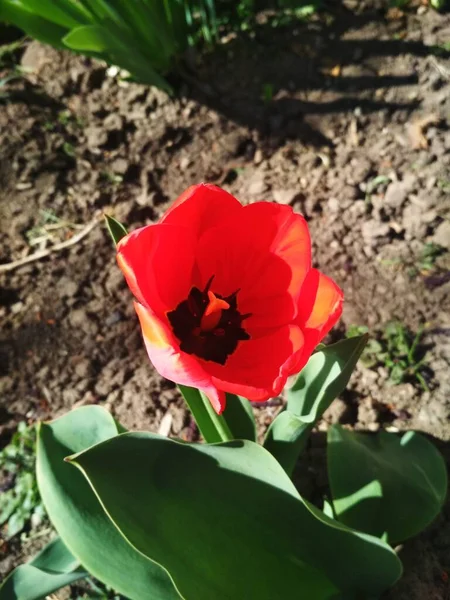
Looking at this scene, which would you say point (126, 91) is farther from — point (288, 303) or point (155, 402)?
point (288, 303)

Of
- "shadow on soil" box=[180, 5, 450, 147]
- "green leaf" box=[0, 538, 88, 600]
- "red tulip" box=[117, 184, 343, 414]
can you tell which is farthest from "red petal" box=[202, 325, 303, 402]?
"shadow on soil" box=[180, 5, 450, 147]

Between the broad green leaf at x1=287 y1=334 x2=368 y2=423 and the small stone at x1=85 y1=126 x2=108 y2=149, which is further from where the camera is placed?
the small stone at x1=85 y1=126 x2=108 y2=149

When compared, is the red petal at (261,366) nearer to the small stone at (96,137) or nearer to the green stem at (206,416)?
the green stem at (206,416)

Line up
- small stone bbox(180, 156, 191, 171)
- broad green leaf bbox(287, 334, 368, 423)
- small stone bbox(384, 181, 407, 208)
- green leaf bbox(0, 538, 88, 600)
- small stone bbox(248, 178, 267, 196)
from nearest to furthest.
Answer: broad green leaf bbox(287, 334, 368, 423)
green leaf bbox(0, 538, 88, 600)
small stone bbox(384, 181, 407, 208)
small stone bbox(248, 178, 267, 196)
small stone bbox(180, 156, 191, 171)

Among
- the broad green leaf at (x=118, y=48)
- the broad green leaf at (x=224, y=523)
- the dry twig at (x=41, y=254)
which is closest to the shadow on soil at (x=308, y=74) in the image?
the broad green leaf at (x=118, y=48)

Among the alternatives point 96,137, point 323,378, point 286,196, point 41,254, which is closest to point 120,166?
point 96,137

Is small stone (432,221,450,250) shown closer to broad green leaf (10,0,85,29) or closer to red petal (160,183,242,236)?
red petal (160,183,242,236)

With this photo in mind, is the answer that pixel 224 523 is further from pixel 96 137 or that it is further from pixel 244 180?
pixel 96 137
